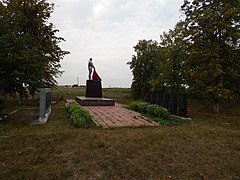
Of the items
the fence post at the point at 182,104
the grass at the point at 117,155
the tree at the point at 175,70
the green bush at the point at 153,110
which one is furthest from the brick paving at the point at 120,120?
the tree at the point at 175,70

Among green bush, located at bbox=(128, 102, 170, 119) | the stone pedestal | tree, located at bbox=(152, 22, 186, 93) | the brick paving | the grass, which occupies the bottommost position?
the grass

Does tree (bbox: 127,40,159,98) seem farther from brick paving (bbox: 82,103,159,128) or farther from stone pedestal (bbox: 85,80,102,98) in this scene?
brick paving (bbox: 82,103,159,128)

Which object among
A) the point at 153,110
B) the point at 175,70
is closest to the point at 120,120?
the point at 153,110

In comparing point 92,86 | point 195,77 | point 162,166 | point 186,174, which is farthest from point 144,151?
point 92,86

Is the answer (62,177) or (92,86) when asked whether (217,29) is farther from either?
(62,177)

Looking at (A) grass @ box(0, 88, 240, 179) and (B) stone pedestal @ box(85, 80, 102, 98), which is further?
(B) stone pedestal @ box(85, 80, 102, 98)

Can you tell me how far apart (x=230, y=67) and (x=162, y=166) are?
9692 millimetres

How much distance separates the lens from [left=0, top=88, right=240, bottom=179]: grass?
292cm

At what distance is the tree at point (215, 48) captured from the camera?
9.87m

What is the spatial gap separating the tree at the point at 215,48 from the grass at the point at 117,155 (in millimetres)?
5400

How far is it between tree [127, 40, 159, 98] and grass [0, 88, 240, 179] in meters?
14.9

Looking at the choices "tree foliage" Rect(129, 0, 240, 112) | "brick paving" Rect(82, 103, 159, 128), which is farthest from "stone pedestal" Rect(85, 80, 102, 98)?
"brick paving" Rect(82, 103, 159, 128)

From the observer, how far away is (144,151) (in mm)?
3842

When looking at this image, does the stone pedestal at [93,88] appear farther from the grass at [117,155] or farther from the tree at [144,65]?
the grass at [117,155]
